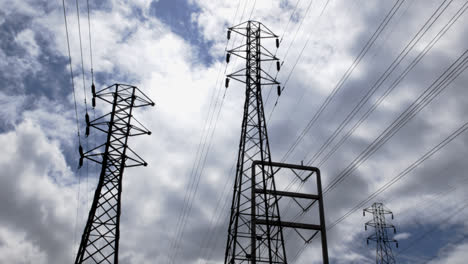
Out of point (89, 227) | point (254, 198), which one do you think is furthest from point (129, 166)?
point (254, 198)

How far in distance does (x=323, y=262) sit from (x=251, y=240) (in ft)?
14.3

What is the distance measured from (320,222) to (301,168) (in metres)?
3.67

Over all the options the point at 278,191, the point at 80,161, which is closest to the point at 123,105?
the point at 80,161

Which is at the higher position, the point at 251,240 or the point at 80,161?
the point at 80,161

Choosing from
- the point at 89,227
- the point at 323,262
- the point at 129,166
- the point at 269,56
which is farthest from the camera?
the point at 269,56

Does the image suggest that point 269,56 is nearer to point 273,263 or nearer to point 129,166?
point 129,166

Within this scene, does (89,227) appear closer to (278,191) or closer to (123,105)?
(123,105)

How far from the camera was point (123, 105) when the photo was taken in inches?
771

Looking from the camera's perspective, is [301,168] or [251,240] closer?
[251,240]

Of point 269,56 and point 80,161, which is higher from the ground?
point 269,56

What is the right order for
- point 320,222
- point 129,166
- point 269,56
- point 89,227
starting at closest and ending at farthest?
point 89,227 → point 129,166 → point 320,222 → point 269,56

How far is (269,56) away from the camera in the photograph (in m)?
22.7

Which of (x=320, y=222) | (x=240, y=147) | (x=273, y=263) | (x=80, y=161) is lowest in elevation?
(x=273, y=263)

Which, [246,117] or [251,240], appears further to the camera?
[246,117]
